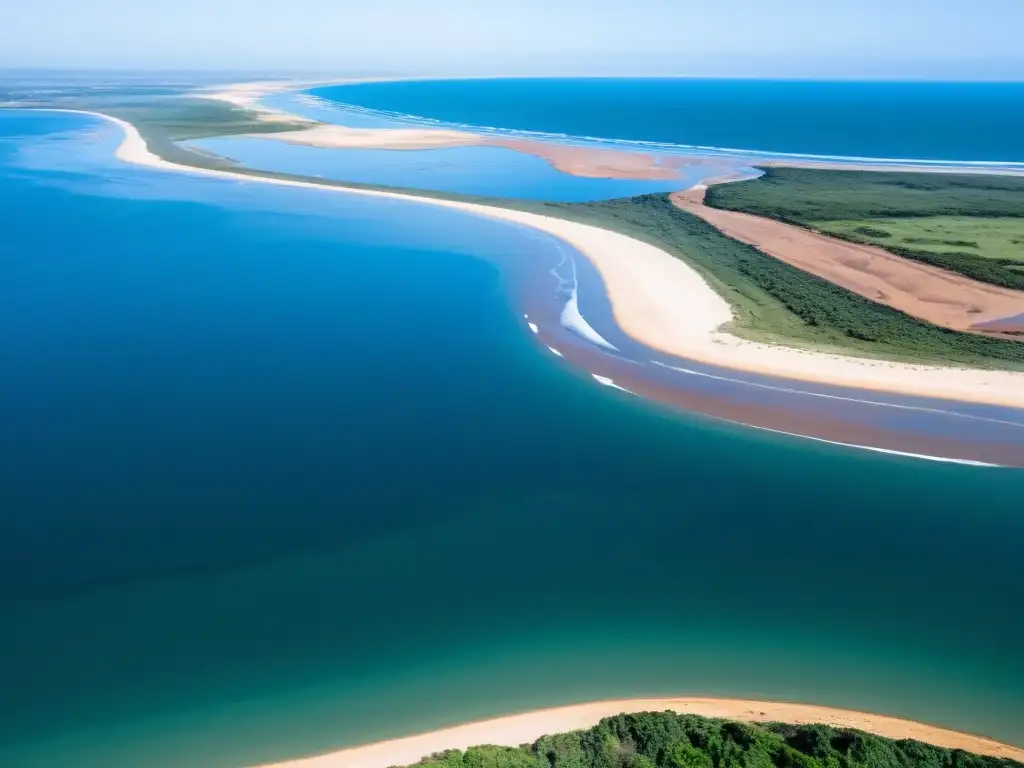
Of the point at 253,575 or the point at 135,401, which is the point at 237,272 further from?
the point at 253,575

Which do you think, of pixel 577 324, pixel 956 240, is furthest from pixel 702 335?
pixel 956 240

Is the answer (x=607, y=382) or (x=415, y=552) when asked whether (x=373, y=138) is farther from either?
(x=415, y=552)

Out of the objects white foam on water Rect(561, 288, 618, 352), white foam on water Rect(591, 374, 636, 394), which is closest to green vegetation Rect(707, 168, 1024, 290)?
white foam on water Rect(561, 288, 618, 352)

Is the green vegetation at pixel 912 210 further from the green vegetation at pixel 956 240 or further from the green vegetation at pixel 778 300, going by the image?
the green vegetation at pixel 778 300

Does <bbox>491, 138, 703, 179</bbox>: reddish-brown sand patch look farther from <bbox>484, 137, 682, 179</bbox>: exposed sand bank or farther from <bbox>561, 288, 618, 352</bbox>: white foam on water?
<bbox>561, 288, 618, 352</bbox>: white foam on water

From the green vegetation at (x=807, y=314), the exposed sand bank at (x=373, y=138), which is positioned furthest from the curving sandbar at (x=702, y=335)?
the exposed sand bank at (x=373, y=138)

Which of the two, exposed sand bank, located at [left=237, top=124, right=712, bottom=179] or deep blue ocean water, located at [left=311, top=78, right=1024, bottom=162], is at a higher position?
deep blue ocean water, located at [left=311, top=78, right=1024, bottom=162]
